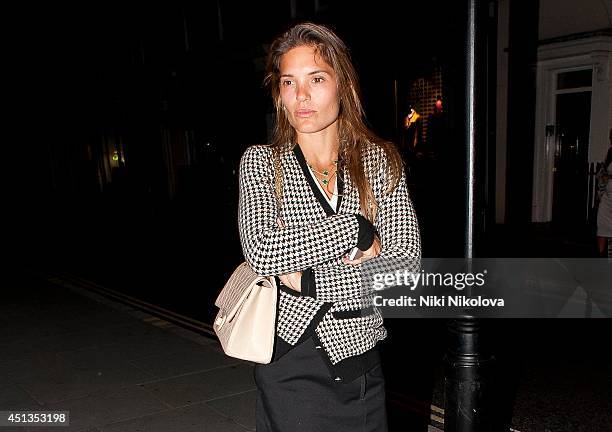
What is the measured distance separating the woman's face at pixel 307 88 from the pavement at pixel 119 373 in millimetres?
2567

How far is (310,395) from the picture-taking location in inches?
63.7

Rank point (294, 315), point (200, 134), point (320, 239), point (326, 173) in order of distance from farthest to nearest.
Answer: point (200, 134)
point (326, 173)
point (294, 315)
point (320, 239)

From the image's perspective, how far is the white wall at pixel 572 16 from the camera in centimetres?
910

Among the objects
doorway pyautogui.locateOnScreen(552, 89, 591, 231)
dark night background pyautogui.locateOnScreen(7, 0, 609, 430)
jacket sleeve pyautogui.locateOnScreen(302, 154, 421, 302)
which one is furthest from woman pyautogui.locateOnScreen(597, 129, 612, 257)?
jacket sleeve pyautogui.locateOnScreen(302, 154, 421, 302)

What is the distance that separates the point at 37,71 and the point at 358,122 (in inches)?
1120

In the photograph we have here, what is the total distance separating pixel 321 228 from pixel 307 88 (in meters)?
0.42

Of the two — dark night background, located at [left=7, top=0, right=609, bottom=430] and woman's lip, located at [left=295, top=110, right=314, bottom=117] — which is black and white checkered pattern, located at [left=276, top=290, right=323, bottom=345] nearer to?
woman's lip, located at [left=295, top=110, right=314, bottom=117]

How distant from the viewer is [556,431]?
3.45 meters

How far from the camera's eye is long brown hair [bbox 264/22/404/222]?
1.61m

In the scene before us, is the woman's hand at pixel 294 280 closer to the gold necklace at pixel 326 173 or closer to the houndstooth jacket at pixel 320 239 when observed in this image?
the houndstooth jacket at pixel 320 239

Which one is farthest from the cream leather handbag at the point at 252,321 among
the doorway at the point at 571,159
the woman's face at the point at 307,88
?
the doorway at the point at 571,159

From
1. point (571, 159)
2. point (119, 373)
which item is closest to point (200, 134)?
point (571, 159)

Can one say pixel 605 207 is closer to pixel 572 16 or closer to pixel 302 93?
pixel 572 16

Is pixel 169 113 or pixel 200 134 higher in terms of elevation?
pixel 169 113
